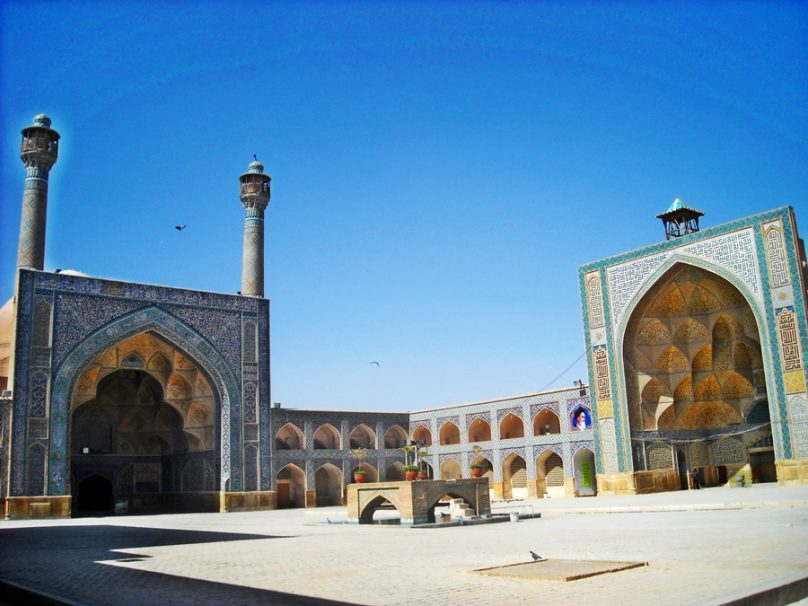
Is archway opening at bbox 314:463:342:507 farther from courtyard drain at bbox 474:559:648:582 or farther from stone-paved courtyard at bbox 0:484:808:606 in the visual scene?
courtyard drain at bbox 474:559:648:582

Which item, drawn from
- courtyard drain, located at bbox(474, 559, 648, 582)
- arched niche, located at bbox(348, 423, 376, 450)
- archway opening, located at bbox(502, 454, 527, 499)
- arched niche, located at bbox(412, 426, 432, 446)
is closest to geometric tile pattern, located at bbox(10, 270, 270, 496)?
arched niche, located at bbox(348, 423, 376, 450)

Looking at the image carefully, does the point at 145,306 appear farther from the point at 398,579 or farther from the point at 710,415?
the point at 398,579

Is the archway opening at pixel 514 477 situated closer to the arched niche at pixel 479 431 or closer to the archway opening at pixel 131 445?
the arched niche at pixel 479 431

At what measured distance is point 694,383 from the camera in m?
24.0

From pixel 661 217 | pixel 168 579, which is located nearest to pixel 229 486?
pixel 661 217

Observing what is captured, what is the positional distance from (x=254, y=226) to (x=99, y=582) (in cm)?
2216

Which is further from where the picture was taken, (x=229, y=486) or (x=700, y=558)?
(x=229, y=486)

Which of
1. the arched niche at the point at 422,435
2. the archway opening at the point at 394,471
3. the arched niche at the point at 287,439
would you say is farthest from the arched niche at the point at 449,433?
the arched niche at the point at 287,439

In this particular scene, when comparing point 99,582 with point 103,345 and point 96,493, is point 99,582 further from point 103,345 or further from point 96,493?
point 96,493

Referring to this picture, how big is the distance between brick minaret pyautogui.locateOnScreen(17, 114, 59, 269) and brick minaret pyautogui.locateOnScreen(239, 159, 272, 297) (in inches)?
248

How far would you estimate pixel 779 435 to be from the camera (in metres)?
19.3

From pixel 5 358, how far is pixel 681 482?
1996 centimetres

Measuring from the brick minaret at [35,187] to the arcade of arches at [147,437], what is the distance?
385 centimetres

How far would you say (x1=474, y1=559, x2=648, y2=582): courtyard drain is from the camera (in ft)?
18.8
